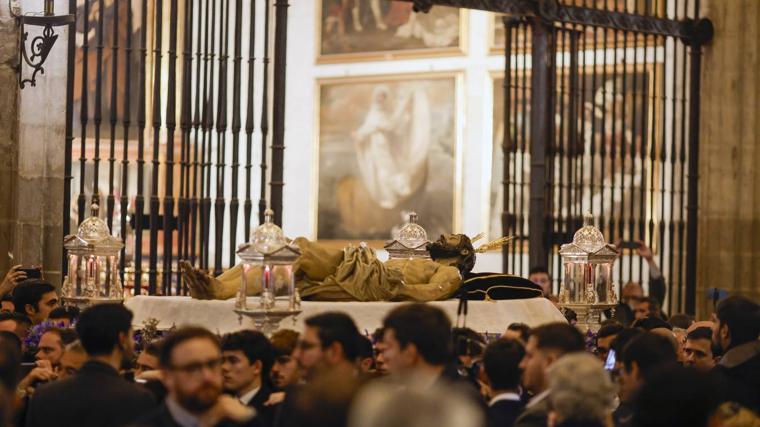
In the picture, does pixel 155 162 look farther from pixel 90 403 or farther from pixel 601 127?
pixel 90 403

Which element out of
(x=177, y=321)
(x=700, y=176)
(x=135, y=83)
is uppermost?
(x=135, y=83)

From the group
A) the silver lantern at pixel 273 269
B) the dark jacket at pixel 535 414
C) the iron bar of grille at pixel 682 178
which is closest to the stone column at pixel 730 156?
the iron bar of grille at pixel 682 178

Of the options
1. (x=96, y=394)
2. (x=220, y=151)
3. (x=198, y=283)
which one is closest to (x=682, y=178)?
(x=220, y=151)

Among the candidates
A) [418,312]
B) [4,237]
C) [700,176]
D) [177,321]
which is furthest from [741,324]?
[700,176]

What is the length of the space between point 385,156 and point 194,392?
13.4 meters

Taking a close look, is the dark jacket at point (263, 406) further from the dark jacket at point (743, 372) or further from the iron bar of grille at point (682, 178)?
the iron bar of grille at point (682, 178)

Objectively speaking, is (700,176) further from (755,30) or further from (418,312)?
(418,312)

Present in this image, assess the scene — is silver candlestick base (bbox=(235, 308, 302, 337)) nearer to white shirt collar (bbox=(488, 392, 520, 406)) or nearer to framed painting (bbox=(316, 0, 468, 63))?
white shirt collar (bbox=(488, 392, 520, 406))

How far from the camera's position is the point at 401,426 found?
254 cm

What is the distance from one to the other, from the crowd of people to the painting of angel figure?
10.2 metres

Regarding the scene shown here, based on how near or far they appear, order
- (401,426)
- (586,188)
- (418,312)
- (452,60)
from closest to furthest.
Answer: (401,426) → (418,312) → (586,188) → (452,60)

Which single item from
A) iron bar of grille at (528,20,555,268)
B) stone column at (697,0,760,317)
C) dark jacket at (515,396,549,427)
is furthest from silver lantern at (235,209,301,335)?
stone column at (697,0,760,317)

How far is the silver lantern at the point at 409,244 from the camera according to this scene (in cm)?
959

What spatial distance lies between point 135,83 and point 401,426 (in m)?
14.8
